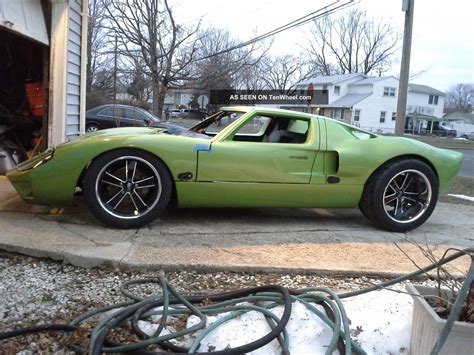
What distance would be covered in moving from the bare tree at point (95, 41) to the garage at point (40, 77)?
18996mm

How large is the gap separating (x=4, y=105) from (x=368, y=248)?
6291 mm

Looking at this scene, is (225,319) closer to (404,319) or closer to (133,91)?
(404,319)

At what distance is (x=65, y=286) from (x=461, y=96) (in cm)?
10953

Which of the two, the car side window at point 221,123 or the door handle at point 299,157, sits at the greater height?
the car side window at point 221,123

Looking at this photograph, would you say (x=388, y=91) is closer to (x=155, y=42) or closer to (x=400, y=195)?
(x=155, y=42)

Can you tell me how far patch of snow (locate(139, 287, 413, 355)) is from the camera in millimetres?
2533

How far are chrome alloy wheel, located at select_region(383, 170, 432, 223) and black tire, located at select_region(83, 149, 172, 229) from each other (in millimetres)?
2193

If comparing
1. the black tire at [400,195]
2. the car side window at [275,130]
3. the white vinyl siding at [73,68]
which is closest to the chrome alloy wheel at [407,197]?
the black tire at [400,195]

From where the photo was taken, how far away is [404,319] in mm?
2805

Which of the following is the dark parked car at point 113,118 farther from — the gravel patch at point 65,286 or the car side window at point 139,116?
the gravel patch at point 65,286

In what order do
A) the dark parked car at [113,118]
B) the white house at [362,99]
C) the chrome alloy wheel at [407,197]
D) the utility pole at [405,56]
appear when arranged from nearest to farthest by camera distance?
the chrome alloy wheel at [407,197] → the utility pole at [405,56] → the dark parked car at [113,118] → the white house at [362,99]

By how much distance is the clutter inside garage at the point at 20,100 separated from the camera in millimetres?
7238

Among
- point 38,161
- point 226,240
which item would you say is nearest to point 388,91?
point 226,240

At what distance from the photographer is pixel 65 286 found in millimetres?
3213
